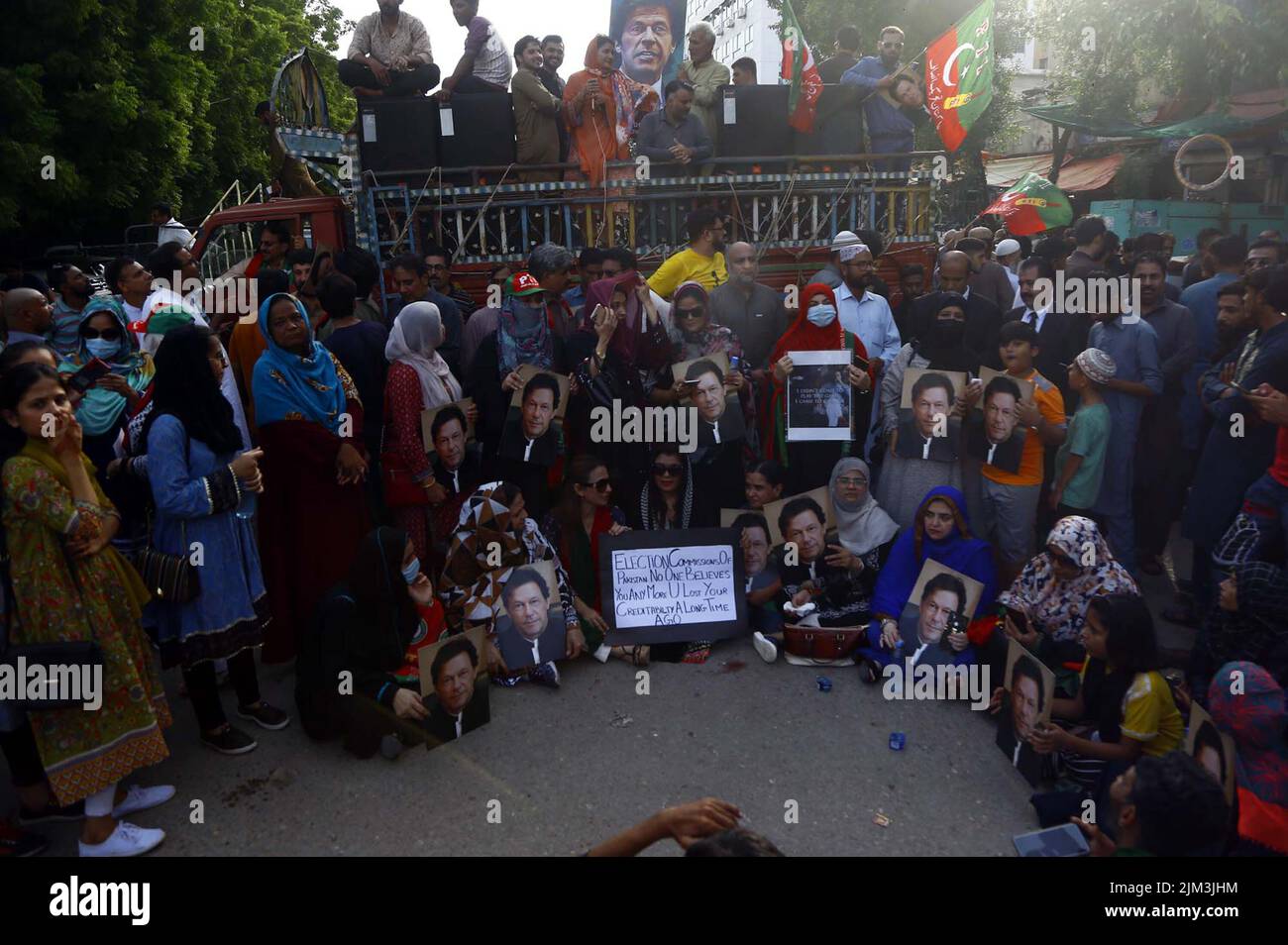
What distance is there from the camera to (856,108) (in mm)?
8516

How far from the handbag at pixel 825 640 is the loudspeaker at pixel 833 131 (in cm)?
541

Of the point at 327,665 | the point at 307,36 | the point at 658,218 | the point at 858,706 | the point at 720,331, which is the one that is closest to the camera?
the point at 327,665

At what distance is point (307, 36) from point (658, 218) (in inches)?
1118

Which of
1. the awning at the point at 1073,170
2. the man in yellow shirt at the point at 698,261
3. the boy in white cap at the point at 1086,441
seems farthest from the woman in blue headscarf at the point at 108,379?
the awning at the point at 1073,170

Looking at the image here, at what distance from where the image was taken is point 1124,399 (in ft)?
17.8

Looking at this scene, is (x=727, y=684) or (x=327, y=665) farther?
(x=727, y=684)

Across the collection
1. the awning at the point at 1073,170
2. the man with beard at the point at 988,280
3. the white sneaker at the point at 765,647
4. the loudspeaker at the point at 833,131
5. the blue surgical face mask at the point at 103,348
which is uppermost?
the awning at the point at 1073,170

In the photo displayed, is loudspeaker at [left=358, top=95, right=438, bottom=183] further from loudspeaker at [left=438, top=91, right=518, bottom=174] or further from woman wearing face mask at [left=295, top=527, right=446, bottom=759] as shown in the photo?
woman wearing face mask at [left=295, top=527, right=446, bottom=759]

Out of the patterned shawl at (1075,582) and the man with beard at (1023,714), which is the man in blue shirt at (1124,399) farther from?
the man with beard at (1023,714)

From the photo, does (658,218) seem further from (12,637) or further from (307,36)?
(307,36)

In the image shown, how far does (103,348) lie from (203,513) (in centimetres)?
134

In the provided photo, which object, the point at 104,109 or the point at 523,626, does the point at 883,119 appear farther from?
the point at 104,109

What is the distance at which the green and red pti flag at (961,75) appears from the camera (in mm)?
8961
